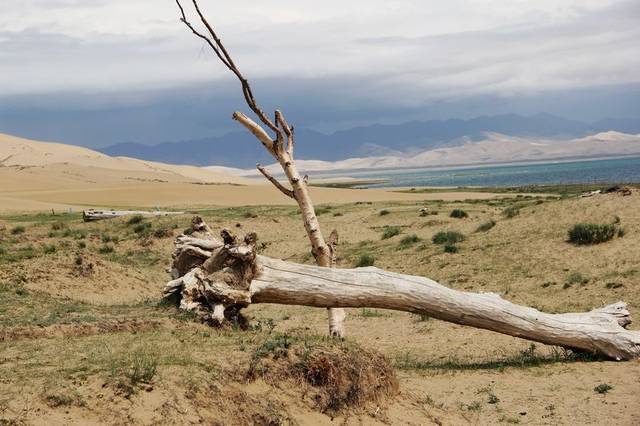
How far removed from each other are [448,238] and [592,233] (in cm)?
507

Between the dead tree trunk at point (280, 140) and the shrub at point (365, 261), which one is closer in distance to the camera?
the dead tree trunk at point (280, 140)

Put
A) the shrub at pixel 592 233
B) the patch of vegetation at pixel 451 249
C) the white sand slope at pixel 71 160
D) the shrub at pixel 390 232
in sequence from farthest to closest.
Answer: the white sand slope at pixel 71 160, the shrub at pixel 390 232, the patch of vegetation at pixel 451 249, the shrub at pixel 592 233

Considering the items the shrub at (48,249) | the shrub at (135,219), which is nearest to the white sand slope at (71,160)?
the shrub at (135,219)

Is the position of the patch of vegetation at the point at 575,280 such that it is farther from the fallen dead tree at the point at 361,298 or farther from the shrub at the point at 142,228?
→ the shrub at the point at 142,228

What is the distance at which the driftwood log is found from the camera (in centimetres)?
1056

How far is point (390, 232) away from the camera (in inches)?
1118

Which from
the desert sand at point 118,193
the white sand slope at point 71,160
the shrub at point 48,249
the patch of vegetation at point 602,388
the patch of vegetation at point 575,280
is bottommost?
the patch of vegetation at point 602,388

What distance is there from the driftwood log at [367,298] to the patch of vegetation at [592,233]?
875 cm

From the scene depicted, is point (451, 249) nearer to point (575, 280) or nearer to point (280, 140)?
point (575, 280)

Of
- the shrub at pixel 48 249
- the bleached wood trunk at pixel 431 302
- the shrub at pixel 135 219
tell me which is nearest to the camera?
the bleached wood trunk at pixel 431 302

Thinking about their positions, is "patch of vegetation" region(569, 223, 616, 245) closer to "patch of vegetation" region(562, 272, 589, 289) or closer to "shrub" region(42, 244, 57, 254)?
"patch of vegetation" region(562, 272, 589, 289)

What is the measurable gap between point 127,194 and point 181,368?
60989 mm

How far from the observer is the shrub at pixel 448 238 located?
24.2 meters

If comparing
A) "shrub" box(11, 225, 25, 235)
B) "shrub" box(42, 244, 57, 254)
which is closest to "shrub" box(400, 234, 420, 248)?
"shrub" box(42, 244, 57, 254)
